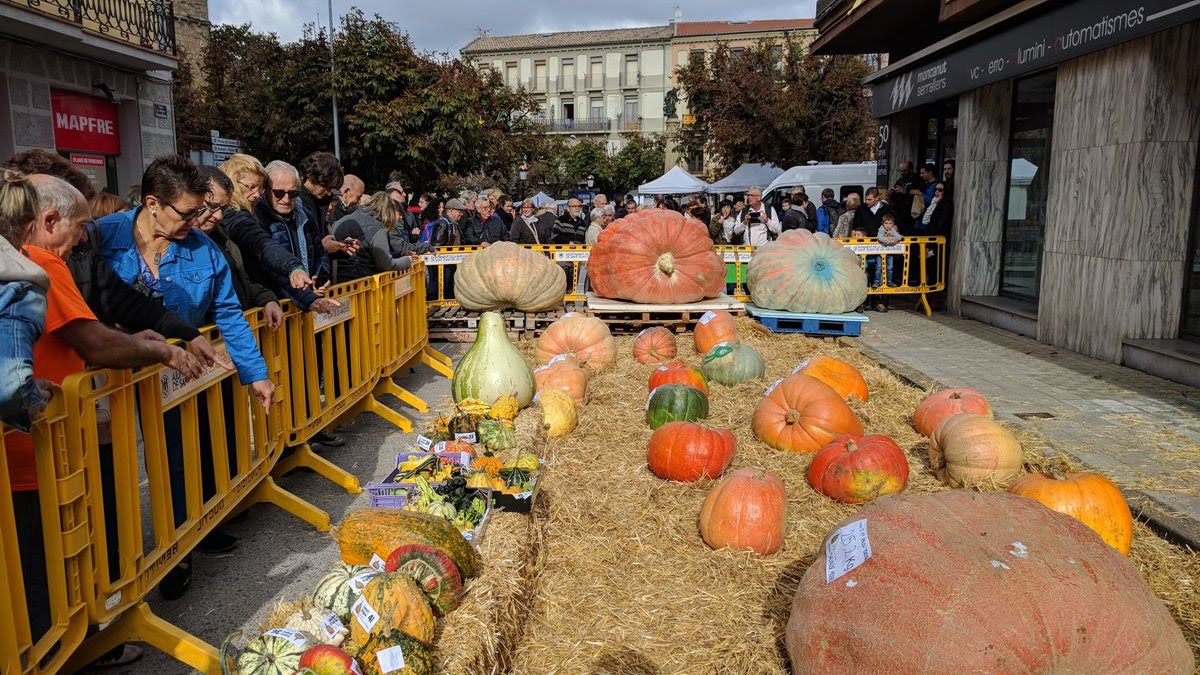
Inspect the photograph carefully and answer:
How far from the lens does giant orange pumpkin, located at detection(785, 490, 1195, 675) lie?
2234 mm

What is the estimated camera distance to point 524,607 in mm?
3262

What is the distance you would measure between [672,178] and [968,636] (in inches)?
1167

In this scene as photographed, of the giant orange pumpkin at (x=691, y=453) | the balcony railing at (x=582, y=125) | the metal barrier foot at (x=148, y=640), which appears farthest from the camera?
the balcony railing at (x=582, y=125)

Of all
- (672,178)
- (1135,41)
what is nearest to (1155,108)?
(1135,41)

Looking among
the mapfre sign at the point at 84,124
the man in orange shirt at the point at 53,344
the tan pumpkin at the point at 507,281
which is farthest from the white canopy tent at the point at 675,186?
the man in orange shirt at the point at 53,344

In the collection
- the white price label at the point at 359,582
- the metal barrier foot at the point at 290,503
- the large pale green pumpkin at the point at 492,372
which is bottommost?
the metal barrier foot at the point at 290,503

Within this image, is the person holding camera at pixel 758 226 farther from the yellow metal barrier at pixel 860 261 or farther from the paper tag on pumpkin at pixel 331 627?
the paper tag on pumpkin at pixel 331 627

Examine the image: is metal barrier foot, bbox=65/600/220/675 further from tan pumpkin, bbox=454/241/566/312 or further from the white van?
the white van

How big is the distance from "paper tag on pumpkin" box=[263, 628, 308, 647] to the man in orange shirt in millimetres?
843

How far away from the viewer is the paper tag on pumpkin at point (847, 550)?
261 centimetres

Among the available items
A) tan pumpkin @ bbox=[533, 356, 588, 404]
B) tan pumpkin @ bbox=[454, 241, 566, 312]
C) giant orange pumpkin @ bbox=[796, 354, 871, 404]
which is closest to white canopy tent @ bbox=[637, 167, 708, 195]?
tan pumpkin @ bbox=[454, 241, 566, 312]

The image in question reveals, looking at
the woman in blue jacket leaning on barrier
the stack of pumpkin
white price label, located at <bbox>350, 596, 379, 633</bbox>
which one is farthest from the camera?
the woman in blue jacket leaning on barrier

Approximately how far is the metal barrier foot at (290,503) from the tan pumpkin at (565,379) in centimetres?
Answer: 241

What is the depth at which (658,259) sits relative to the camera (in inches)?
388
